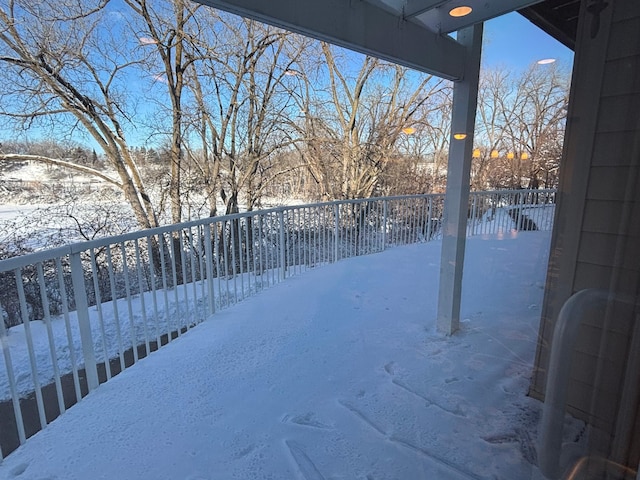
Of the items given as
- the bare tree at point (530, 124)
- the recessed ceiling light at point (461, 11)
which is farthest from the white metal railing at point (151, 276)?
the recessed ceiling light at point (461, 11)

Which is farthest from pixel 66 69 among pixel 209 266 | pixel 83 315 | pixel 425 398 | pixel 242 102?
pixel 425 398

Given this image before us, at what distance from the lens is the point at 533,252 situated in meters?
1.87

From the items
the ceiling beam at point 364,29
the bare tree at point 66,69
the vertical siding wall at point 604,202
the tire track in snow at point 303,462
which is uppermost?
the bare tree at point 66,69

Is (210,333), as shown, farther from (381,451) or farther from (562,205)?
(562,205)

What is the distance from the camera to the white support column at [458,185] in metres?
2.32

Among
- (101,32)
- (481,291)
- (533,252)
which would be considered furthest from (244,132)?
(533,252)

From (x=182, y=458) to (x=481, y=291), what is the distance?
2775 millimetres

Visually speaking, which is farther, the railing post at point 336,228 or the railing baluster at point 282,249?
the railing post at point 336,228

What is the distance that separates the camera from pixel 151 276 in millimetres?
2629

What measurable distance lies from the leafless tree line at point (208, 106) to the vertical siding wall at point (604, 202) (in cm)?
334

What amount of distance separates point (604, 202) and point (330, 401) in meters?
1.56

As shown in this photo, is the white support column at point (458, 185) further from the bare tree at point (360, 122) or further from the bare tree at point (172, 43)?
the bare tree at point (360, 122)

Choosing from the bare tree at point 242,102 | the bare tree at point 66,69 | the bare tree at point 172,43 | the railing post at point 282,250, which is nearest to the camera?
the railing post at point 282,250

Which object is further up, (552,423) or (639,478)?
(639,478)
